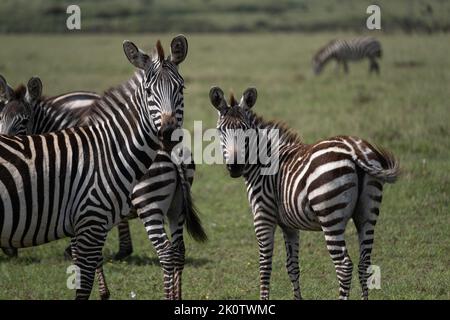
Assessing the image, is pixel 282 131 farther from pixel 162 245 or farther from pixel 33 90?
pixel 33 90

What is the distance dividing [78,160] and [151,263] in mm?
3252

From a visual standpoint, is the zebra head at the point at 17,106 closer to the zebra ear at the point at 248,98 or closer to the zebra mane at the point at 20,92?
the zebra mane at the point at 20,92

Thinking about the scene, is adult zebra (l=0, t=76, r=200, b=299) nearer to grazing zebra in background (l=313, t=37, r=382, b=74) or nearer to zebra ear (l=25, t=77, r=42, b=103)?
zebra ear (l=25, t=77, r=42, b=103)

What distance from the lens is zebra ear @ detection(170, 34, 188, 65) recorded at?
245 inches

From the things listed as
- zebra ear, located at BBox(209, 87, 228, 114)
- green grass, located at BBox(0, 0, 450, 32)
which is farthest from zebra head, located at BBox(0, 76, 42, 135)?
green grass, located at BBox(0, 0, 450, 32)

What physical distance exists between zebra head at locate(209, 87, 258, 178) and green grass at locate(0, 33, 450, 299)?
1460mm

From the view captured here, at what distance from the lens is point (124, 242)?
30.5ft

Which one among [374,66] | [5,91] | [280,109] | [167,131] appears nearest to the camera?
[167,131]

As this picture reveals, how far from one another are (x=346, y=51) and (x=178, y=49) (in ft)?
75.0

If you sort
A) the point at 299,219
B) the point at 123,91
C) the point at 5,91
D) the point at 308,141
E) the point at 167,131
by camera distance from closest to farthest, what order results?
the point at 167,131
the point at 123,91
the point at 299,219
the point at 5,91
the point at 308,141

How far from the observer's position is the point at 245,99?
7.33 meters

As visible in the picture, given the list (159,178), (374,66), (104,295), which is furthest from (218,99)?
(374,66)

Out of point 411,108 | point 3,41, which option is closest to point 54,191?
point 411,108

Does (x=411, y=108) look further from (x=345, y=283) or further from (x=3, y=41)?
(x=3, y=41)
